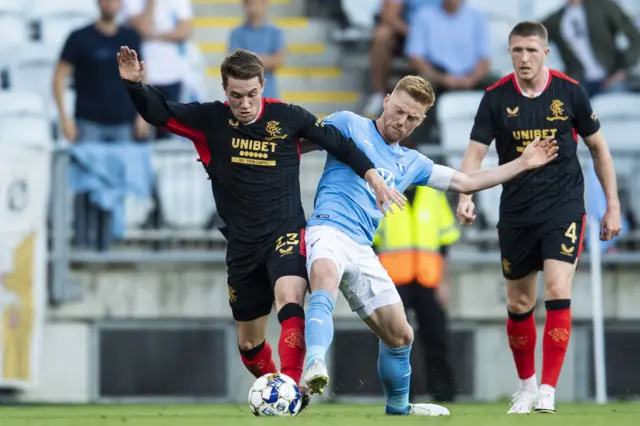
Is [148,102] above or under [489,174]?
above

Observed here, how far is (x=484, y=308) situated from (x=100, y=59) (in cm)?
418

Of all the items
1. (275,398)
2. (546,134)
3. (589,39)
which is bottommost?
(275,398)

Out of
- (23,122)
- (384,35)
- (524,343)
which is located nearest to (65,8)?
(23,122)

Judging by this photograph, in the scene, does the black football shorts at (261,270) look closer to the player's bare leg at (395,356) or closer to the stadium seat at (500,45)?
the player's bare leg at (395,356)

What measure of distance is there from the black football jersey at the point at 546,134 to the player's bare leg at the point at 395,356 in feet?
4.43

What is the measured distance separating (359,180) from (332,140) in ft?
1.01

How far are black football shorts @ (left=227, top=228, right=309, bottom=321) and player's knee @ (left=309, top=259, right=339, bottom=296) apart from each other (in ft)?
0.53

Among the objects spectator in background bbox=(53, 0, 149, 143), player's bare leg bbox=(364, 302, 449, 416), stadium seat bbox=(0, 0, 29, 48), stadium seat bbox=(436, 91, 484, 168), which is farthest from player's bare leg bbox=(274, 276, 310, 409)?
stadium seat bbox=(0, 0, 29, 48)

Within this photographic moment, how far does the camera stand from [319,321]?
762 centimetres

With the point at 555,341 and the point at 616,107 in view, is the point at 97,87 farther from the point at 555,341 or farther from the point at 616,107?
the point at 555,341

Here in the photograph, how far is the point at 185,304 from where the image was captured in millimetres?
13086

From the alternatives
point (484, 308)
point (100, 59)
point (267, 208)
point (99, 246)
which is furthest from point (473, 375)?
point (267, 208)

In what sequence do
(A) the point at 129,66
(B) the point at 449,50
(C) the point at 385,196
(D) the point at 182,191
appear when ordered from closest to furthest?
1. (C) the point at 385,196
2. (A) the point at 129,66
3. (D) the point at 182,191
4. (B) the point at 449,50

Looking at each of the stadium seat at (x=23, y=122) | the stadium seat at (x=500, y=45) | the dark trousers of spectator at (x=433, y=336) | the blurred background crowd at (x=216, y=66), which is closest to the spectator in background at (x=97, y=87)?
the blurred background crowd at (x=216, y=66)
